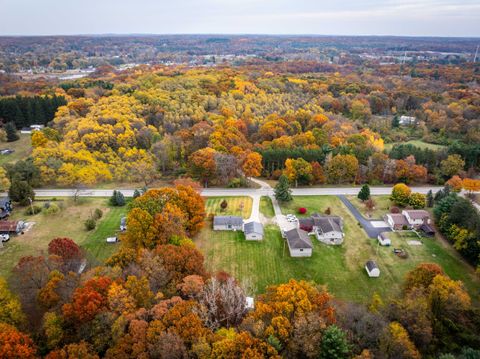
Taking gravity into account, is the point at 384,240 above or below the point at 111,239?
above

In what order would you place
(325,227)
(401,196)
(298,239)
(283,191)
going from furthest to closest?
(283,191), (401,196), (325,227), (298,239)

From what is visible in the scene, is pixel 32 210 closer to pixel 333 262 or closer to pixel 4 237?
pixel 4 237

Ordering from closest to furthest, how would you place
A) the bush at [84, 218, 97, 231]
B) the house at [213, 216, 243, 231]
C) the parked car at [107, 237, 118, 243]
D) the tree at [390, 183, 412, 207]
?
the parked car at [107, 237, 118, 243] → the bush at [84, 218, 97, 231] → the house at [213, 216, 243, 231] → the tree at [390, 183, 412, 207]

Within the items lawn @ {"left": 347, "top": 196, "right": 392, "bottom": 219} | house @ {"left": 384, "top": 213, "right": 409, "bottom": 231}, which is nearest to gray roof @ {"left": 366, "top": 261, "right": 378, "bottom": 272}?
house @ {"left": 384, "top": 213, "right": 409, "bottom": 231}

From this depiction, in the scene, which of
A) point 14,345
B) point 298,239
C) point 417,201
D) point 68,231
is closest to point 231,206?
point 298,239

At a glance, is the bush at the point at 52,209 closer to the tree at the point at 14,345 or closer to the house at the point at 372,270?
the tree at the point at 14,345

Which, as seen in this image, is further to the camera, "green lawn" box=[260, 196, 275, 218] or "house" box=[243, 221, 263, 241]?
"green lawn" box=[260, 196, 275, 218]

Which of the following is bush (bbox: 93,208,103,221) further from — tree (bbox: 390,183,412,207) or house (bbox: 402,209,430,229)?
tree (bbox: 390,183,412,207)

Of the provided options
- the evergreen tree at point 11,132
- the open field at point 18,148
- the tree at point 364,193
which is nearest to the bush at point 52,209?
the open field at point 18,148

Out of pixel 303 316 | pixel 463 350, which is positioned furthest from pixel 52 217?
pixel 463 350
